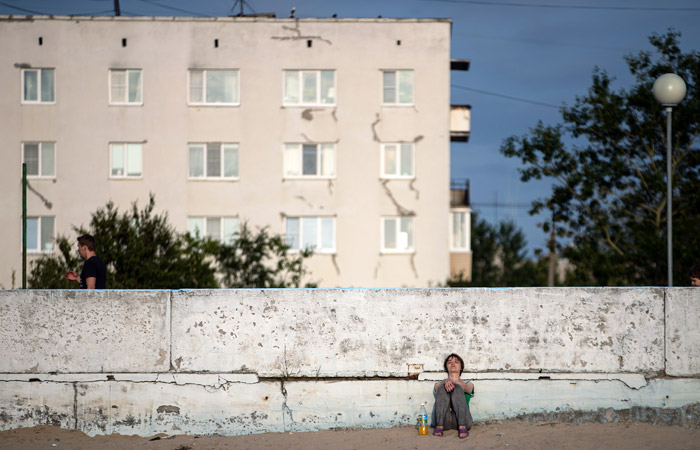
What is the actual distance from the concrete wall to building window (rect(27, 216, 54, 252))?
888 inches

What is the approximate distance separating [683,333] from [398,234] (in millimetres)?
21828

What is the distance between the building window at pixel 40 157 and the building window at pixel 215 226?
18.9 feet

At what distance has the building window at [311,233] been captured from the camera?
1145 inches

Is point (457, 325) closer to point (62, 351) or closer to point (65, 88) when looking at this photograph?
point (62, 351)

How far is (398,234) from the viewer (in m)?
29.5

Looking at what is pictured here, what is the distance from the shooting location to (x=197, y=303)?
7867 mm

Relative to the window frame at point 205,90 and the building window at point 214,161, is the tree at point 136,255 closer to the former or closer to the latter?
the building window at point 214,161

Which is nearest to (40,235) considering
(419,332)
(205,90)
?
(205,90)

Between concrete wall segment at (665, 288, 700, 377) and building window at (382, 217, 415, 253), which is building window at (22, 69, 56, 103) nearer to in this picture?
building window at (382, 217, 415, 253)

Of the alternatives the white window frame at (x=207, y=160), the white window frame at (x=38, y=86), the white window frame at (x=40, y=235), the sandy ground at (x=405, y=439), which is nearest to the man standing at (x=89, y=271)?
the sandy ground at (x=405, y=439)

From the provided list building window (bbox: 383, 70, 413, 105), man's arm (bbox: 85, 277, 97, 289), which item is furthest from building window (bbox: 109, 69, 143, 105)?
man's arm (bbox: 85, 277, 97, 289)

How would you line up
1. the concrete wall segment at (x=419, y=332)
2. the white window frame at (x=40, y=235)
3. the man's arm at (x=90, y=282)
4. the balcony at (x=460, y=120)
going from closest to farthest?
the concrete wall segment at (x=419, y=332) < the man's arm at (x=90, y=282) < the white window frame at (x=40, y=235) < the balcony at (x=460, y=120)

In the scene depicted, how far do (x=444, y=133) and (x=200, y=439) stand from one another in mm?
23174

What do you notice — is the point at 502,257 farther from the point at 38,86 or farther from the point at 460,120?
the point at 38,86
